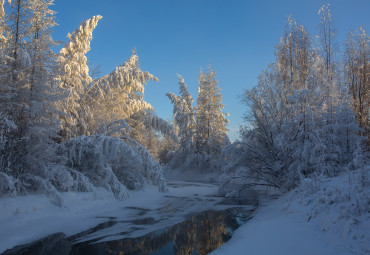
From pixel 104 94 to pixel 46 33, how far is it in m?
5.93

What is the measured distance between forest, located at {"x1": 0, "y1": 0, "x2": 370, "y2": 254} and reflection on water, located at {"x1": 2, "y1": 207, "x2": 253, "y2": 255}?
253 cm

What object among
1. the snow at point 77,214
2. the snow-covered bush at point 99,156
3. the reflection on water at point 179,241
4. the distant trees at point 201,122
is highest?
the distant trees at point 201,122

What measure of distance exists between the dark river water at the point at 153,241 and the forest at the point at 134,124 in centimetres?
234

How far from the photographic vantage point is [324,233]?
513 centimetres

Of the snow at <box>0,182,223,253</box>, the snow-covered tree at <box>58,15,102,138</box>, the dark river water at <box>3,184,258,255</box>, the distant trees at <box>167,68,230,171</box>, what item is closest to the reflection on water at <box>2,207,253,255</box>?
the dark river water at <box>3,184,258,255</box>

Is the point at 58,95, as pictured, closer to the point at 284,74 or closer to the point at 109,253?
the point at 109,253

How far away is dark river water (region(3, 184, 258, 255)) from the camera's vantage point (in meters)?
5.70

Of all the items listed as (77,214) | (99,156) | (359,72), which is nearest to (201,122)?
(359,72)

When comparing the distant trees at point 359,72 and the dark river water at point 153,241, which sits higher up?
the distant trees at point 359,72

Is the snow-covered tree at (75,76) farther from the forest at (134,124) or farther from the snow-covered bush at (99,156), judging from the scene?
the snow-covered bush at (99,156)

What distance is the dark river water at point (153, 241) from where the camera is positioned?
5.70m

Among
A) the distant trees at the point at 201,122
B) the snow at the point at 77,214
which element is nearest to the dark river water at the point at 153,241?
the snow at the point at 77,214

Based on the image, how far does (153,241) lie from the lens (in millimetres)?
6484

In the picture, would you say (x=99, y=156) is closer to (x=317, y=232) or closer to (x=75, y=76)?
(x=75, y=76)
